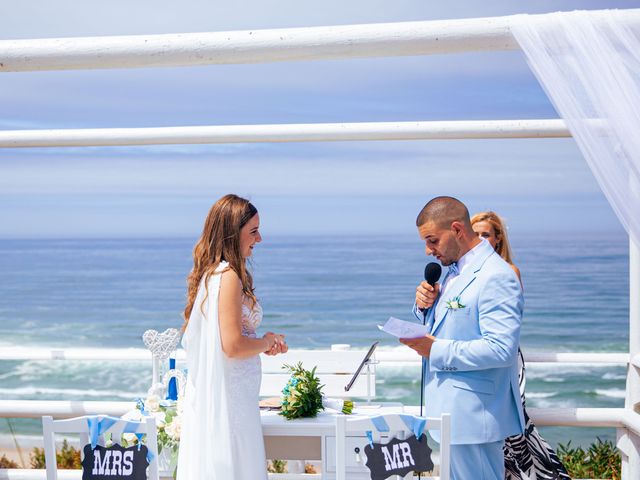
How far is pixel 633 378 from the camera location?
521 cm

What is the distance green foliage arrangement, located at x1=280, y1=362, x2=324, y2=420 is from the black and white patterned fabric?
115 centimetres

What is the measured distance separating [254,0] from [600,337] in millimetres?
17545

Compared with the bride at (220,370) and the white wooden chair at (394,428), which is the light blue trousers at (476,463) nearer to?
the white wooden chair at (394,428)

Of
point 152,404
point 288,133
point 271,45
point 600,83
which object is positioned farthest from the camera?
point 288,133

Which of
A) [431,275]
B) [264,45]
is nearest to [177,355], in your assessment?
[431,275]

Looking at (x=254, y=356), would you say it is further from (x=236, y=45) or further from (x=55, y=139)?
(x=55, y=139)

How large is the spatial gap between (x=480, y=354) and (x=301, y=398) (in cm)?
121

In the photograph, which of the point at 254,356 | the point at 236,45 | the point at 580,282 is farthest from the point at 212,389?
the point at 580,282

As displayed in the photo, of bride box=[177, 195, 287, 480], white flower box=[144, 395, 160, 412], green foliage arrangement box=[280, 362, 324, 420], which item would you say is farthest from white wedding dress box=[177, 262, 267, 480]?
white flower box=[144, 395, 160, 412]

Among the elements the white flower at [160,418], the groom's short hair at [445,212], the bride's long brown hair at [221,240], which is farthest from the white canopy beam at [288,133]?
the white flower at [160,418]

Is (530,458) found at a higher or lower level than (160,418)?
lower

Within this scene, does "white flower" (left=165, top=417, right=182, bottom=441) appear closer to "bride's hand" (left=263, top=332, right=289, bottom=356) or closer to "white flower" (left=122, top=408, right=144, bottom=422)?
"white flower" (left=122, top=408, right=144, bottom=422)

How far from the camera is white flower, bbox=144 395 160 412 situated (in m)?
4.89

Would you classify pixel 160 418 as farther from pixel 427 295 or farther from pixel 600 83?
pixel 600 83
